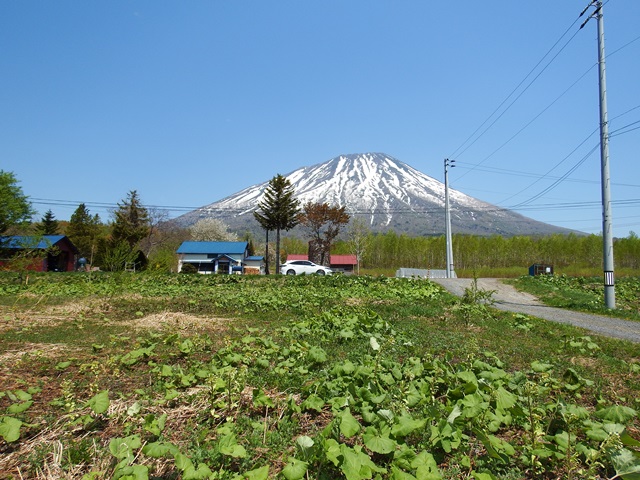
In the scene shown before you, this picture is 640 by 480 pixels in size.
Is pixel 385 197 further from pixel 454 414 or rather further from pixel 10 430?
pixel 10 430

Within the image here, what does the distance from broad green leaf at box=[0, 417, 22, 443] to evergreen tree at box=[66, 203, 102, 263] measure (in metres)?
50.2

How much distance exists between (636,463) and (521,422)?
0.86 metres

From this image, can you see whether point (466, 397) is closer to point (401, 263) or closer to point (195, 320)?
point (195, 320)

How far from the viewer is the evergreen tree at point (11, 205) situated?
3506cm

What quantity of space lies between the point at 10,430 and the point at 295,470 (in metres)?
1.79

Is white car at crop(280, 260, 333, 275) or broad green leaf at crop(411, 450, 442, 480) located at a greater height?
broad green leaf at crop(411, 450, 442, 480)

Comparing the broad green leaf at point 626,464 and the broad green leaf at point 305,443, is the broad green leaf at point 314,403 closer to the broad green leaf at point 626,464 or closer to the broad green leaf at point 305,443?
the broad green leaf at point 305,443

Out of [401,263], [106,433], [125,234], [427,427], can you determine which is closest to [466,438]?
[427,427]

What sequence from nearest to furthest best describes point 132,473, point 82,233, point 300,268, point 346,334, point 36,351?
1. point 132,473
2. point 36,351
3. point 346,334
4. point 300,268
5. point 82,233

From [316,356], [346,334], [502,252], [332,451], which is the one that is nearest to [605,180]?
[346,334]

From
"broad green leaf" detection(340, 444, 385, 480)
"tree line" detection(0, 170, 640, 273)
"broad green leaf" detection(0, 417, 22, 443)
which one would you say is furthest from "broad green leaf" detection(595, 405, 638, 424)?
"tree line" detection(0, 170, 640, 273)

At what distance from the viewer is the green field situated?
2.26m

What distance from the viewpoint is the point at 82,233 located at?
4959 centimetres

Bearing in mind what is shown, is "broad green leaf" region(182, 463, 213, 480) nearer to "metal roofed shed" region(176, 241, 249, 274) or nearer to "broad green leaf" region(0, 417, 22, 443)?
"broad green leaf" region(0, 417, 22, 443)
